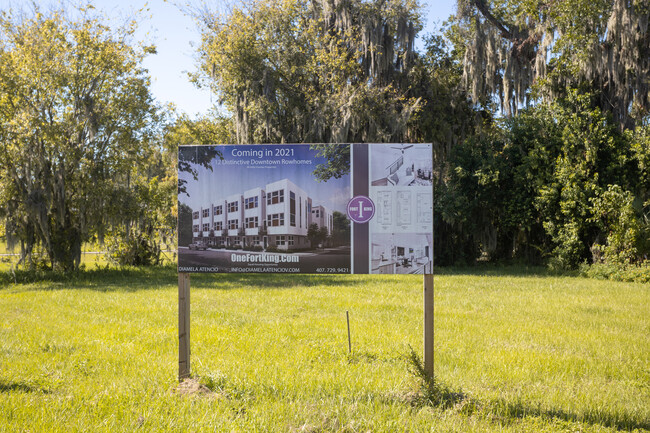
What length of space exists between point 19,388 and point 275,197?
10.2ft

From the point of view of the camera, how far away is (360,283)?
15.0 m

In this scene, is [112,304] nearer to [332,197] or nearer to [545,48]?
[332,197]

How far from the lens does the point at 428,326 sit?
5.14 m

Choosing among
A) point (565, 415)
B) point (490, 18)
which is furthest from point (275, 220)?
point (490, 18)

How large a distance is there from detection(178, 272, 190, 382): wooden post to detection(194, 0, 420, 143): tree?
50.2 ft

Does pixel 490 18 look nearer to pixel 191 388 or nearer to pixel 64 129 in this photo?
pixel 64 129

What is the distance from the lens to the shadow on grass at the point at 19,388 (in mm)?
4992

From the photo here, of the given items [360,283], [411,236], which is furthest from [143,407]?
[360,283]

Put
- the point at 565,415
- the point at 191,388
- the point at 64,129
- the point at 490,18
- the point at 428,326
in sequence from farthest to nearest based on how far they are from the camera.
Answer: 1. the point at 490,18
2. the point at 64,129
3. the point at 428,326
4. the point at 191,388
5. the point at 565,415

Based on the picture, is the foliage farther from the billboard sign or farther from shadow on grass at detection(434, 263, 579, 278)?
the billboard sign

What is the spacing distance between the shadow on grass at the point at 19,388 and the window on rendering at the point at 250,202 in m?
2.60

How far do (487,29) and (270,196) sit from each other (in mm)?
18919

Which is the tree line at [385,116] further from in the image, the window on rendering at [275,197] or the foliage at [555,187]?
the window on rendering at [275,197]

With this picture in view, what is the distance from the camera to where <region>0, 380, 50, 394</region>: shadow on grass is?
197 inches
